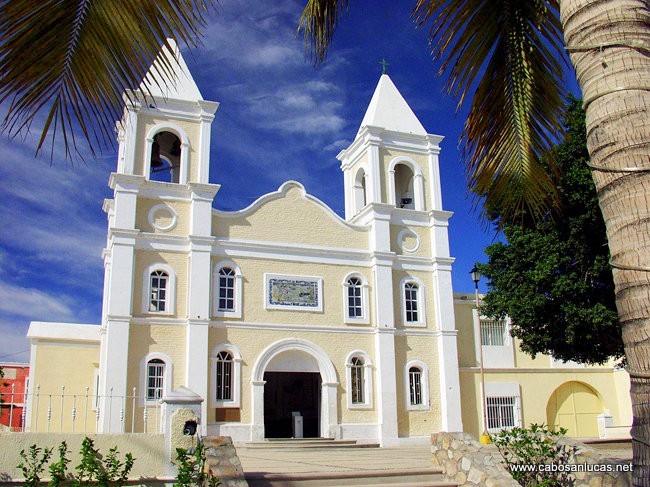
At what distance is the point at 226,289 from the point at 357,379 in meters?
5.24

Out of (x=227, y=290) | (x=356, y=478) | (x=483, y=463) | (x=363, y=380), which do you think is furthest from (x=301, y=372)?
(x=483, y=463)

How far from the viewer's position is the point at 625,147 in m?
3.75

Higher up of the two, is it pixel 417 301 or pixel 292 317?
pixel 417 301

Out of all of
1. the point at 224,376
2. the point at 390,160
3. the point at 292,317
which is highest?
the point at 390,160

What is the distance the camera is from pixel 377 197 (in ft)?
76.1

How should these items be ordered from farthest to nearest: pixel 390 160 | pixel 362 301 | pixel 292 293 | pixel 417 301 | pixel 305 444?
pixel 390 160, pixel 417 301, pixel 362 301, pixel 292 293, pixel 305 444

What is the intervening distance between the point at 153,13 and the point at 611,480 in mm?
8563

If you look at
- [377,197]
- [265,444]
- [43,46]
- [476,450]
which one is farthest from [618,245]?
[377,197]

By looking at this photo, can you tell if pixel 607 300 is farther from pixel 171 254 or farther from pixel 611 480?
pixel 171 254

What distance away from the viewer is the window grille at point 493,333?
25016mm

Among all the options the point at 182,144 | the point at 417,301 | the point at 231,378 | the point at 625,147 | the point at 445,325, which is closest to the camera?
the point at 625,147

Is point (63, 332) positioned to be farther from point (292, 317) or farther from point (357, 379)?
point (357, 379)

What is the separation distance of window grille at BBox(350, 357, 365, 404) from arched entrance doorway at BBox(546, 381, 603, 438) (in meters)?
8.16

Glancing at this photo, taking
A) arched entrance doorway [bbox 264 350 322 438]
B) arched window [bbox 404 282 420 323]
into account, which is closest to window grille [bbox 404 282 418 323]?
arched window [bbox 404 282 420 323]
